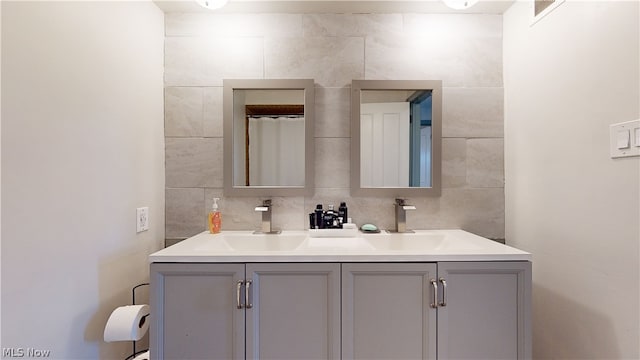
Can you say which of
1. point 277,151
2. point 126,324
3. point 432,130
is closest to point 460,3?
point 432,130

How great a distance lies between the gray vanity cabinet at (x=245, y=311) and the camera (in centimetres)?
115

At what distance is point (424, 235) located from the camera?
163cm

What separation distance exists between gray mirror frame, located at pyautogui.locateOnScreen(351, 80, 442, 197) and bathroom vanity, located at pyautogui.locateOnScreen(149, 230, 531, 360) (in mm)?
583

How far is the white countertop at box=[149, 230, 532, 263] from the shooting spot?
1.16m

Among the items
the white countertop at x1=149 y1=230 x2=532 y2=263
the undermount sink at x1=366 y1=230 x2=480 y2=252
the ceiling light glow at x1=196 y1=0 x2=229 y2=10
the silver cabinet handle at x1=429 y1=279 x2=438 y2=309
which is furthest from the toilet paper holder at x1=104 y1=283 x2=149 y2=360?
the ceiling light glow at x1=196 y1=0 x2=229 y2=10

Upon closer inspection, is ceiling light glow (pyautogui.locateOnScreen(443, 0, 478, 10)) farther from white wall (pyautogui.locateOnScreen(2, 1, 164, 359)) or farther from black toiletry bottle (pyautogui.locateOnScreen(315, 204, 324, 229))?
white wall (pyautogui.locateOnScreen(2, 1, 164, 359))

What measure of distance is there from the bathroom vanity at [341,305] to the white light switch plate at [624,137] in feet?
1.57

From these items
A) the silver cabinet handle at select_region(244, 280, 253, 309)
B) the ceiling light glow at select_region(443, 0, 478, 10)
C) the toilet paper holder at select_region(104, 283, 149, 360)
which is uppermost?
the ceiling light glow at select_region(443, 0, 478, 10)

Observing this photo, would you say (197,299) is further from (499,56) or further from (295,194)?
(499,56)

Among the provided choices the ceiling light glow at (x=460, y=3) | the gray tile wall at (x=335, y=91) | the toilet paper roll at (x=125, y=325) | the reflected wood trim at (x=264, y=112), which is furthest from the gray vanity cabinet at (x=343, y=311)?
the ceiling light glow at (x=460, y=3)

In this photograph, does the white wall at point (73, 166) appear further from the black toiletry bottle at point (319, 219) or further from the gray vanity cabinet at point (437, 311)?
the gray vanity cabinet at point (437, 311)

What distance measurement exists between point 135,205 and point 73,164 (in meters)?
0.40

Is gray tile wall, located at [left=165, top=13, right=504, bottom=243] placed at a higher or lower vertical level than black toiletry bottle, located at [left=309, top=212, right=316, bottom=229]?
higher

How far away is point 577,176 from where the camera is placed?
1222 millimetres
